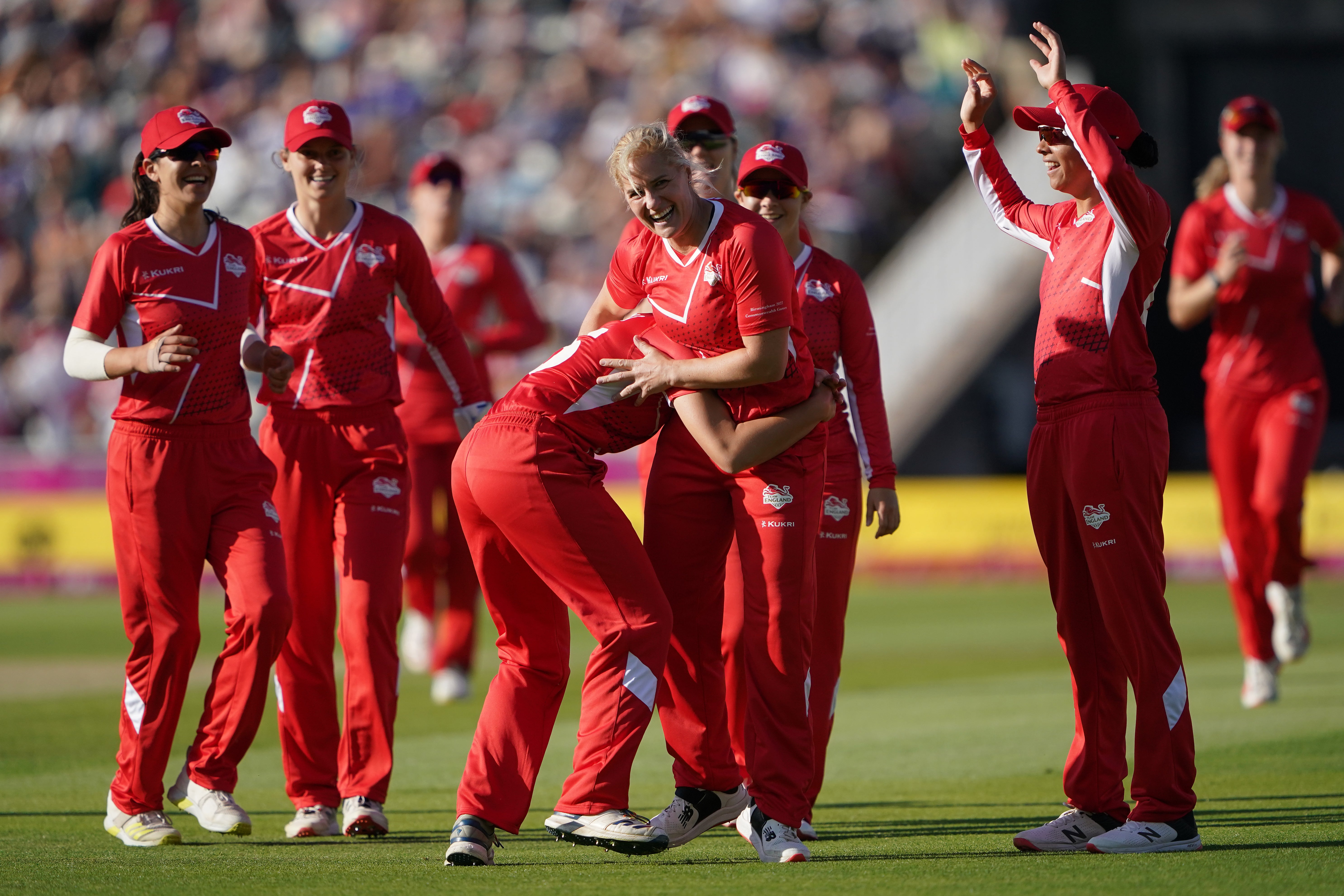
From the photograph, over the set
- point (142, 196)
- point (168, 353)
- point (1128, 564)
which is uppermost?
point (142, 196)

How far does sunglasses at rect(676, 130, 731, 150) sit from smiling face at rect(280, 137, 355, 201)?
1396 millimetres

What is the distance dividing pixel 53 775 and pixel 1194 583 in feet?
41.6

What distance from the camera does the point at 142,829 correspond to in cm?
623

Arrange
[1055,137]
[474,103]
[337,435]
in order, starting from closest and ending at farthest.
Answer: [1055,137] < [337,435] < [474,103]

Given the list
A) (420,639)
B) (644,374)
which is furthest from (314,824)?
(420,639)

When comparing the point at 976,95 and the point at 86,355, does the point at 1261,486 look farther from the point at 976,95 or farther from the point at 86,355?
the point at 86,355

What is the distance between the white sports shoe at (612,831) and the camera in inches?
214

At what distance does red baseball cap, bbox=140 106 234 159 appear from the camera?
648 cm

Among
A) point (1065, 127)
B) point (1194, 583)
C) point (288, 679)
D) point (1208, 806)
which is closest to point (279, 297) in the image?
point (288, 679)

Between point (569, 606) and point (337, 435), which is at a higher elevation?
point (337, 435)

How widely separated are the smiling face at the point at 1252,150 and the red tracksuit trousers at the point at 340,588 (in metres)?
5.38

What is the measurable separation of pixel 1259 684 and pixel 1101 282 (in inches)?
174

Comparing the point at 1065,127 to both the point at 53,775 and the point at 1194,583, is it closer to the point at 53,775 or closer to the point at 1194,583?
the point at 53,775

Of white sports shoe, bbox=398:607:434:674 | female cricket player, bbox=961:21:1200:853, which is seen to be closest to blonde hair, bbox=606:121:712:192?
female cricket player, bbox=961:21:1200:853
